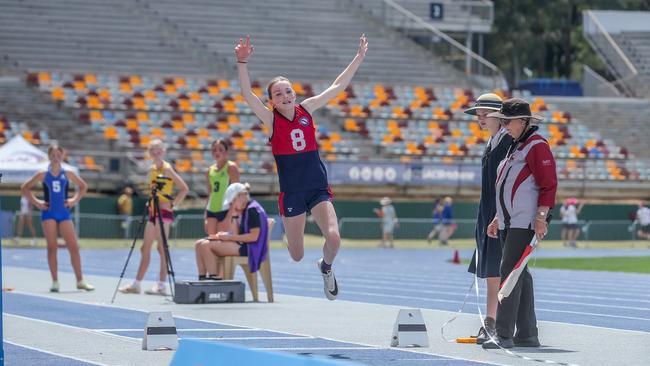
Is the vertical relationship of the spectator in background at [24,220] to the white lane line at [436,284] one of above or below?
below

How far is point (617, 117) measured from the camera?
5278 centimetres

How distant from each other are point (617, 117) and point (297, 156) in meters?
42.8

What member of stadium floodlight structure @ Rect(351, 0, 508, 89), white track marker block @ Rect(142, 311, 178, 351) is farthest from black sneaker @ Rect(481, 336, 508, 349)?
stadium floodlight structure @ Rect(351, 0, 508, 89)

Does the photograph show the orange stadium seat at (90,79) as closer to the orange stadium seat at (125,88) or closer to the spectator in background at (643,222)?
the orange stadium seat at (125,88)

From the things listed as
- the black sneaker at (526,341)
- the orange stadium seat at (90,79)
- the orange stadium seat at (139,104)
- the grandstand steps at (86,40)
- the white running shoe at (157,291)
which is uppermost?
the grandstand steps at (86,40)

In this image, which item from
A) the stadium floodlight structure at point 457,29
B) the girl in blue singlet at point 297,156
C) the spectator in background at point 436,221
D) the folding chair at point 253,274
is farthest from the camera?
the stadium floodlight structure at point 457,29

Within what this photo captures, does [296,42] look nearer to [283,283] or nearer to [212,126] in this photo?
[212,126]

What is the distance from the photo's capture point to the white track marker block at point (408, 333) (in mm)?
10570

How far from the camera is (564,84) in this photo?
200ft

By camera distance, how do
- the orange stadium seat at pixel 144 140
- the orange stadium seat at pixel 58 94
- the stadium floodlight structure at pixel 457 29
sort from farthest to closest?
the stadium floodlight structure at pixel 457 29 → the orange stadium seat at pixel 58 94 → the orange stadium seat at pixel 144 140

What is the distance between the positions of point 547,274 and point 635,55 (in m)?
33.6

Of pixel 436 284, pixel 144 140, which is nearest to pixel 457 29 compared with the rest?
pixel 144 140

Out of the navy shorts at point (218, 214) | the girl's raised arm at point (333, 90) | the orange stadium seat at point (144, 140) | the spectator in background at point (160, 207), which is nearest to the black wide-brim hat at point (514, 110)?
the girl's raised arm at point (333, 90)

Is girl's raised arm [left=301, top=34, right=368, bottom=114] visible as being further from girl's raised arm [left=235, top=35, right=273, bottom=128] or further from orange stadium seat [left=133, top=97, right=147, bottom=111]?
orange stadium seat [left=133, top=97, right=147, bottom=111]
